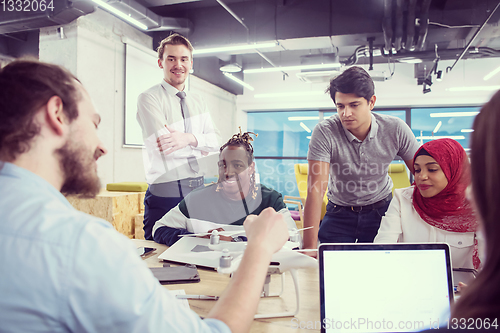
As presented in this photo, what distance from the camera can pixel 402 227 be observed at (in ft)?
5.22

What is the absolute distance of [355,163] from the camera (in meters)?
2.00

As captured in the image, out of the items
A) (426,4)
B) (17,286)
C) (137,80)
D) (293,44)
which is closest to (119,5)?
(137,80)

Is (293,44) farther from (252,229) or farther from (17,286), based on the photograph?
(17,286)

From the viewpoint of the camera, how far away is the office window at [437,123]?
7.57 metres

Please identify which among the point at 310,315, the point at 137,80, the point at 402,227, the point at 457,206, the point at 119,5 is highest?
the point at 119,5

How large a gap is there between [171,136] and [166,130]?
0.52 feet

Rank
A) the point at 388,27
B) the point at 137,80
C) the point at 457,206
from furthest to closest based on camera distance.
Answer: the point at 137,80 → the point at 388,27 → the point at 457,206

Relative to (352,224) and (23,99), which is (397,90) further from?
(23,99)

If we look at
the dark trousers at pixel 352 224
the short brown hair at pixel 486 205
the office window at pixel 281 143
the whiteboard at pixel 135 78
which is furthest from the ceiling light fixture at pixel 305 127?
the short brown hair at pixel 486 205

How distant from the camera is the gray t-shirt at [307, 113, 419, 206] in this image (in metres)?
1.97

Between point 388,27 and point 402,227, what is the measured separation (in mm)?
3803

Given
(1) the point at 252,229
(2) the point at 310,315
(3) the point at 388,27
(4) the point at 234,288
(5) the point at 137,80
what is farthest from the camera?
(5) the point at 137,80

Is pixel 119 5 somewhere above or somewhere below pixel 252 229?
above

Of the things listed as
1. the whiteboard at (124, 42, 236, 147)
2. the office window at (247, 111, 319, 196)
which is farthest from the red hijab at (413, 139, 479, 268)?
the office window at (247, 111, 319, 196)
